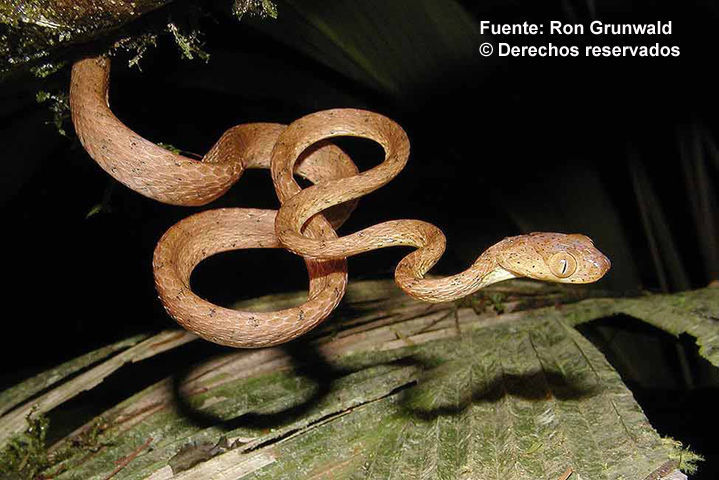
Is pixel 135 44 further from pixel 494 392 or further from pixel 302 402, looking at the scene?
pixel 494 392

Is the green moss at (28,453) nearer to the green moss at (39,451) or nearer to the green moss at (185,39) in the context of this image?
the green moss at (39,451)

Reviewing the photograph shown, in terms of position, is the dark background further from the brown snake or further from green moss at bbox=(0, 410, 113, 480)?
green moss at bbox=(0, 410, 113, 480)

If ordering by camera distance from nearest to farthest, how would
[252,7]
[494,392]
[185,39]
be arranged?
[252,7], [185,39], [494,392]

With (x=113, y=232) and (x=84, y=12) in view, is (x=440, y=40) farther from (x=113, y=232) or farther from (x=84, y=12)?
(x=113, y=232)

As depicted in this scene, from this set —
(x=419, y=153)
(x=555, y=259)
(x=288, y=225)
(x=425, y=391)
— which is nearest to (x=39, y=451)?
(x=288, y=225)

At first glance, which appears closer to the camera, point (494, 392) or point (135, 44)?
point (135, 44)

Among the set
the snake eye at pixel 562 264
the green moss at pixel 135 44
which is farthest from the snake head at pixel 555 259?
the green moss at pixel 135 44

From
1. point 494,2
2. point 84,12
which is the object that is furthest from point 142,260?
point 494,2
